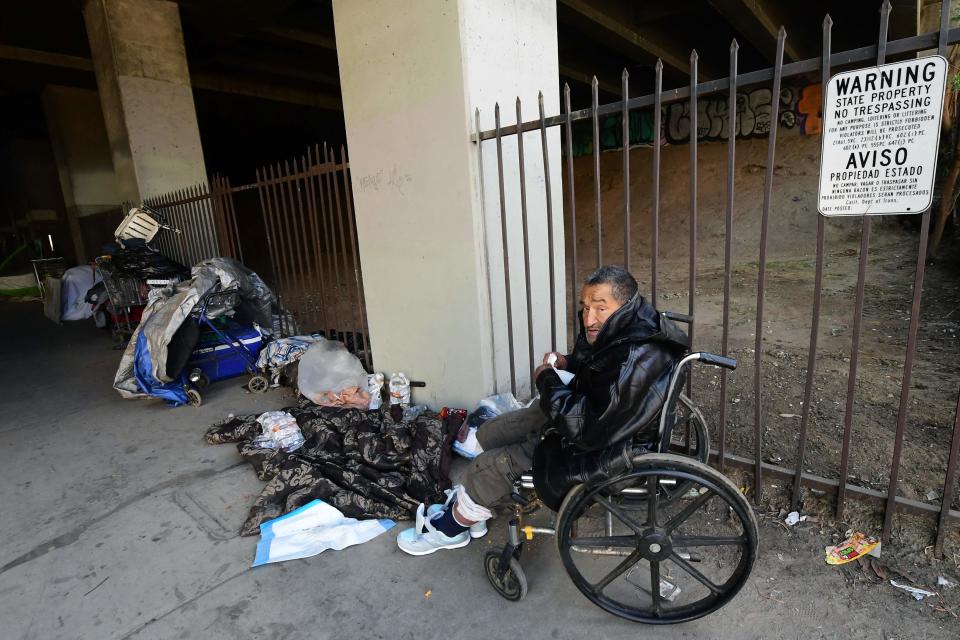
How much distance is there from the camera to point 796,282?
26.2 ft

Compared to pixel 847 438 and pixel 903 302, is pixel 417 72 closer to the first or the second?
pixel 847 438

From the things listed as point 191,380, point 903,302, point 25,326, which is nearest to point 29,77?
point 25,326

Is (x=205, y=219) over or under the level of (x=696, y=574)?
over

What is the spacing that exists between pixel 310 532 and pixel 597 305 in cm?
196

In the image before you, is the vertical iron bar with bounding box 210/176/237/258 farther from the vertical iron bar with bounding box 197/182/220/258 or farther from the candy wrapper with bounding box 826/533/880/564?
the candy wrapper with bounding box 826/533/880/564

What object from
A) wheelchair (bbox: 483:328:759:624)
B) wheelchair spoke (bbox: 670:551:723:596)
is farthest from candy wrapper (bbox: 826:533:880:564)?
wheelchair spoke (bbox: 670:551:723:596)

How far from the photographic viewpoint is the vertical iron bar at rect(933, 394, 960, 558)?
6.82 ft

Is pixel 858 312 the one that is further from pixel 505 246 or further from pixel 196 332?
pixel 196 332

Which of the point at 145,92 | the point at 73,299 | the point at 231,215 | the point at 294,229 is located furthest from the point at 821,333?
the point at 73,299

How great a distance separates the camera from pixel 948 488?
2.10 meters

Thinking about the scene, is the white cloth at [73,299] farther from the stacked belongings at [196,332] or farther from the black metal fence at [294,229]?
the stacked belongings at [196,332]

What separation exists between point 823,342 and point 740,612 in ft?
12.8

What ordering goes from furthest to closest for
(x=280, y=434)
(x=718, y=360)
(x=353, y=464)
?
(x=280, y=434) → (x=353, y=464) → (x=718, y=360)

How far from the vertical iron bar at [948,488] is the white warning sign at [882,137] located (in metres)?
0.86
